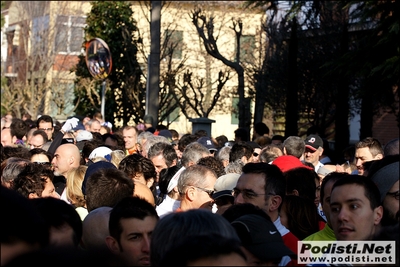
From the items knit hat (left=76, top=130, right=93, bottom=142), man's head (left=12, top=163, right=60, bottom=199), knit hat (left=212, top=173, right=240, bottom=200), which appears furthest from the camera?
knit hat (left=76, top=130, right=93, bottom=142)

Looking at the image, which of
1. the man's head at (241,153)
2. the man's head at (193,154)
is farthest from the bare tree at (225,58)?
the man's head at (193,154)

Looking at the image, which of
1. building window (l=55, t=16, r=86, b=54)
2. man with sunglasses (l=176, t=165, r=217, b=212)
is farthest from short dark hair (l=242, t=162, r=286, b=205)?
building window (l=55, t=16, r=86, b=54)

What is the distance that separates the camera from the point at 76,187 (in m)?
7.82

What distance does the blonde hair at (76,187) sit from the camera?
7.68 meters

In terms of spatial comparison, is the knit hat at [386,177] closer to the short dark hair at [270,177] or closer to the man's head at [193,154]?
the short dark hair at [270,177]

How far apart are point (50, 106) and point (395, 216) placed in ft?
131

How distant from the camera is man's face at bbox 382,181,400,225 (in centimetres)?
491

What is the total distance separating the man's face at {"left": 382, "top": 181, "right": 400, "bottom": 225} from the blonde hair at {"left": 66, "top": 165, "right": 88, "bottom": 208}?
136 inches

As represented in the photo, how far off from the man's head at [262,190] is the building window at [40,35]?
37089 millimetres

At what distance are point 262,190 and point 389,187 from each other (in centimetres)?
121

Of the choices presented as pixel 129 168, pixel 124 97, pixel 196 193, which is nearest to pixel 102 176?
pixel 196 193

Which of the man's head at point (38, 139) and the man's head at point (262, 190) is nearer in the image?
the man's head at point (262, 190)

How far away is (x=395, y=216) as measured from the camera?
4.93m

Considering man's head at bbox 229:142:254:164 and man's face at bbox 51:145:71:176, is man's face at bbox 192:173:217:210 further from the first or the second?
man's head at bbox 229:142:254:164
